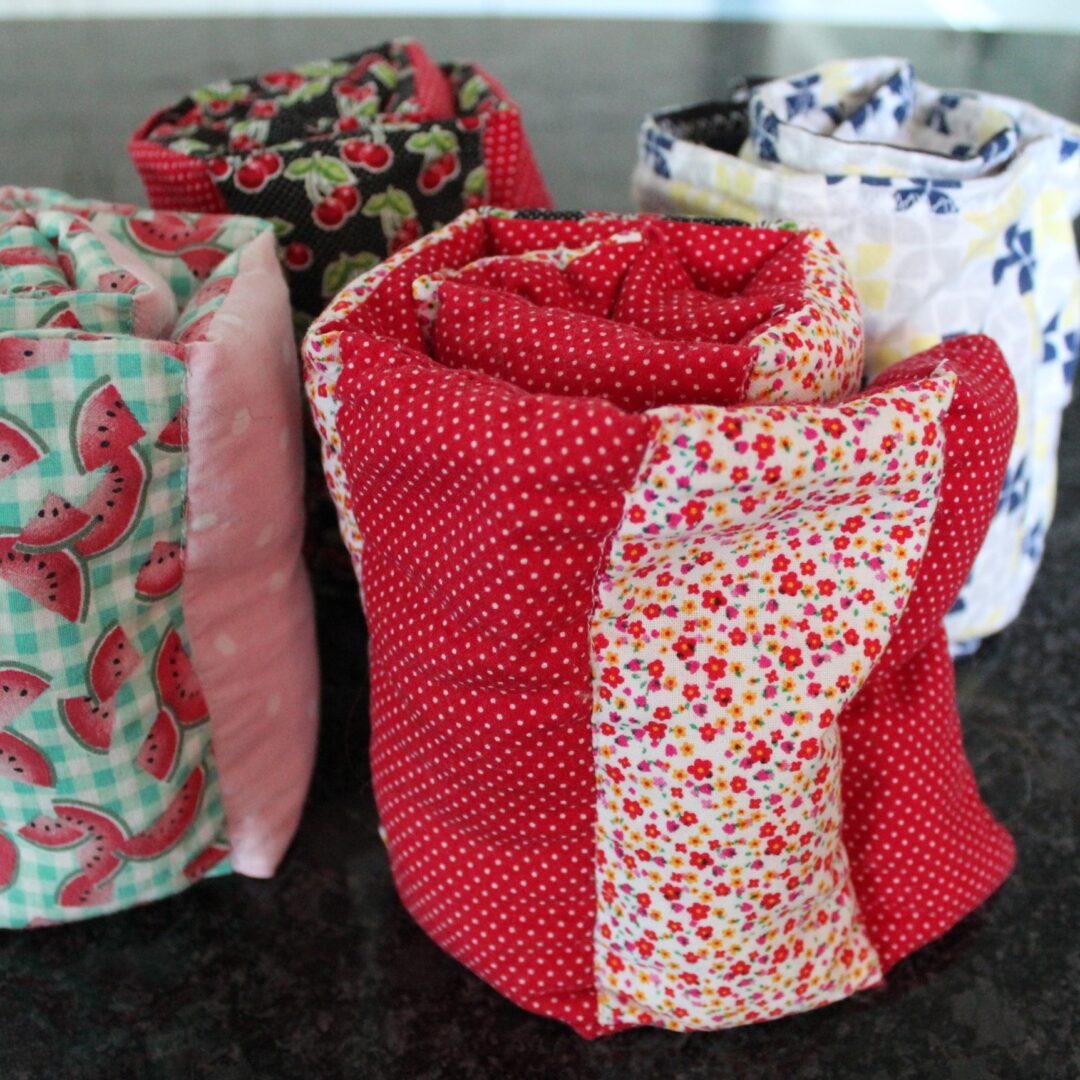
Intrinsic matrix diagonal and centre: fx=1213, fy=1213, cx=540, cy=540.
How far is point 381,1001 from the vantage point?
973mm

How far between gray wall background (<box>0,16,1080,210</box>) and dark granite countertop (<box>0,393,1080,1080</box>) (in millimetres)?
1410

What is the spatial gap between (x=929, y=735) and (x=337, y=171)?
703 millimetres

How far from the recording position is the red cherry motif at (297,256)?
113cm

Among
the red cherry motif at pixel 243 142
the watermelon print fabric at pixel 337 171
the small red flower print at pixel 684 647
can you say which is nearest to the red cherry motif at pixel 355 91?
the watermelon print fabric at pixel 337 171

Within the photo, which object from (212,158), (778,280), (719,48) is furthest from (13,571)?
(719,48)

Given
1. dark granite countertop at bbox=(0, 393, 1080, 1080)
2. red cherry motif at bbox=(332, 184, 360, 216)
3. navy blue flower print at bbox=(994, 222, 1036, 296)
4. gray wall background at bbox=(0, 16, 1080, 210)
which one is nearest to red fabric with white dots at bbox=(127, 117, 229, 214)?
red cherry motif at bbox=(332, 184, 360, 216)

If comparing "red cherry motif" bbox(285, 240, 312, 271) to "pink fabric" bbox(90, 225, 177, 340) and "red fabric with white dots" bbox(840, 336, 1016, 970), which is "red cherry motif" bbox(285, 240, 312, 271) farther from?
"red fabric with white dots" bbox(840, 336, 1016, 970)

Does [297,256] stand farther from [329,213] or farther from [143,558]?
[143,558]

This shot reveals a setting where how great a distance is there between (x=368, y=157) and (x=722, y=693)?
62cm

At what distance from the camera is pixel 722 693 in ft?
2.56

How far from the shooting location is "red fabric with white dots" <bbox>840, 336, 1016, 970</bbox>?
856mm

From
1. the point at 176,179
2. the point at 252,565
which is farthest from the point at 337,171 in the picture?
the point at 252,565

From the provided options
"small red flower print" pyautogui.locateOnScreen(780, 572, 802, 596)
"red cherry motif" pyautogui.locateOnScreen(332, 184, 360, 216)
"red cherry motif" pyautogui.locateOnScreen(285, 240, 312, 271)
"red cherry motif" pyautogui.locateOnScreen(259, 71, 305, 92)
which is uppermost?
"red cherry motif" pyautogui.locateOnScreen(259, 71, 305, 92)

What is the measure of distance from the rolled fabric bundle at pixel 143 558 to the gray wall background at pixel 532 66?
126 centimetres
